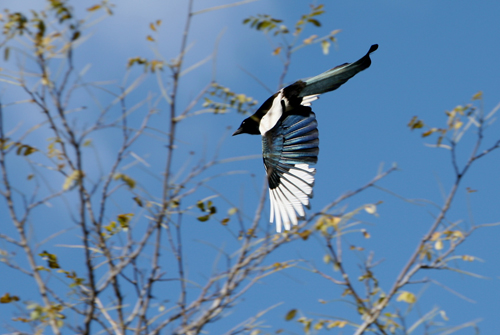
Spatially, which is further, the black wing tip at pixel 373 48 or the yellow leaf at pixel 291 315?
the black wing tip at pixel 373 48

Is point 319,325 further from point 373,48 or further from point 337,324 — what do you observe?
point 373,48

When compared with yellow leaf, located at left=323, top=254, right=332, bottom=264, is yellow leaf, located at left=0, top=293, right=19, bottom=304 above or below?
above

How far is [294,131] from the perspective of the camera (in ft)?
9.30

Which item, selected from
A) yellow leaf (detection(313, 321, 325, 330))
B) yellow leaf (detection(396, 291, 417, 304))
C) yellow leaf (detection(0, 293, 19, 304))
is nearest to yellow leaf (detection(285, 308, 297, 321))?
yellow leaf (detection(313, 321, 325, 330))

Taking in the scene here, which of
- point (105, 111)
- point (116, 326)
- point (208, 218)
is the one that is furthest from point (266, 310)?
point (105, 111)

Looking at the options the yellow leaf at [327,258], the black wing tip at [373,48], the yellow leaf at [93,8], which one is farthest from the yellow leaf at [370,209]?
the yellow leaf at [93,8]

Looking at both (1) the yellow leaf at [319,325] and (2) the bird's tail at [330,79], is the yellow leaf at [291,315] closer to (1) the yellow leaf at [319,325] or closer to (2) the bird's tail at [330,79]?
(1) the yellow leaf at [319,325]

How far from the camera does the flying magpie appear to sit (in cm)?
272

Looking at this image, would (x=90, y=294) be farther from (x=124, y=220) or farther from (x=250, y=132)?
(x=250, y=132)

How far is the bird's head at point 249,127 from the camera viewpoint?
10.4ft

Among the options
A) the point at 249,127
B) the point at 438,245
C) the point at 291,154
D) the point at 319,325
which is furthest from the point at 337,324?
the point at 249,127

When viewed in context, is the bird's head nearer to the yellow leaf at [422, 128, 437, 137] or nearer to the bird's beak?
the bird's beak

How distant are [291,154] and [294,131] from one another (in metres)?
0.12

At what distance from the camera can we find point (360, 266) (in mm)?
2166
